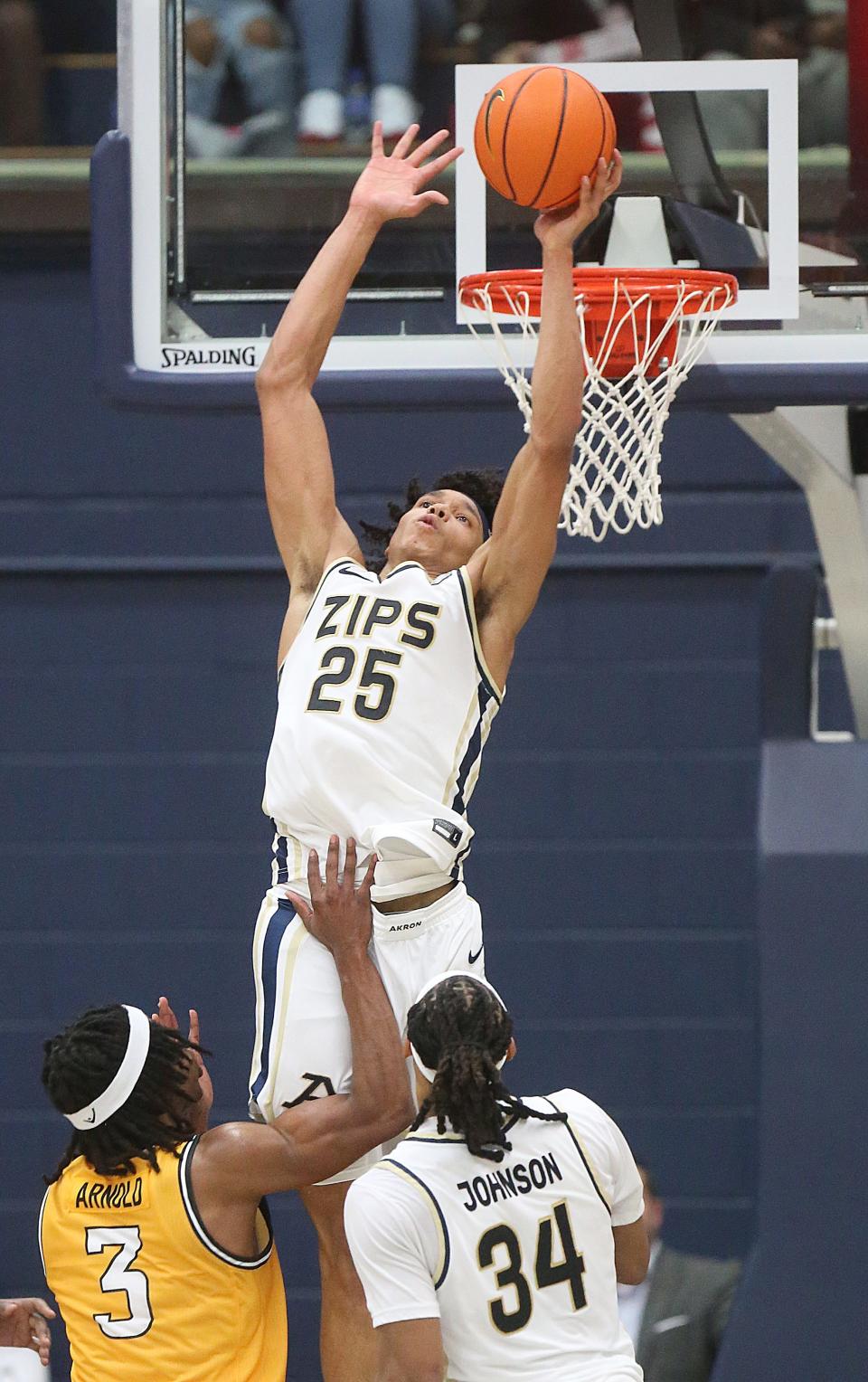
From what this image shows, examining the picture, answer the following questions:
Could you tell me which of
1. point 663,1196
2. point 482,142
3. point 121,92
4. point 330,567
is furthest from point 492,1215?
point 663,1196

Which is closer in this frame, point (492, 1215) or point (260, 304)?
point (492, 1215)

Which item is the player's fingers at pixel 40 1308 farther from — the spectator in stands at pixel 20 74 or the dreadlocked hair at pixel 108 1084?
the spectator in stands at pixel 20 74

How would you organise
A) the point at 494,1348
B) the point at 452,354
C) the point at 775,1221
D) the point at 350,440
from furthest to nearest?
the point at 350,440
the point at 775,1221
the point at 452,354
the point at 494,1348

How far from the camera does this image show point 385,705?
369cm

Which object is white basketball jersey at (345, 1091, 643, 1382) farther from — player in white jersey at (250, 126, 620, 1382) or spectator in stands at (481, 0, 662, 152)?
spectator in stands at (481, 0, 662, 152)

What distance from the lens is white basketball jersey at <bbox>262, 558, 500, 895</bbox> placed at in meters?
3.64

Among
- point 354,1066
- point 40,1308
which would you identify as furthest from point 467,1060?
point 40,1308

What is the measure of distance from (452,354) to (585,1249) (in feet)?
6.68

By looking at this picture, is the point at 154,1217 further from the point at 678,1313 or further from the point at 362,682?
the point at 678,1313

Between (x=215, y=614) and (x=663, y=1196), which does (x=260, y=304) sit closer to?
(x=215, y=614)

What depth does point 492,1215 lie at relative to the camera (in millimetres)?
3045

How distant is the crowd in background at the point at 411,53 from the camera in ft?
14.6

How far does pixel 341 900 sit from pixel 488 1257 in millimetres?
787

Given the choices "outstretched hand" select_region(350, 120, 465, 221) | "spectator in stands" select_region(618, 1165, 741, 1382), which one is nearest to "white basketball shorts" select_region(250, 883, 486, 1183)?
"outstretched hand" select_region(350, 120, 465, 221)
